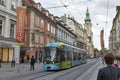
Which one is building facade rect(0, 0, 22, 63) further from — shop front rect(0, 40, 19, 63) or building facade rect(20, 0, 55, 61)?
building facade rect(20, 0, 55, 61)

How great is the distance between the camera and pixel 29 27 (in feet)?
181

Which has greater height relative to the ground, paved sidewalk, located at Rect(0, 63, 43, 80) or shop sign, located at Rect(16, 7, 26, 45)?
shop sign, located at Rect(16, 7, 26, 45)

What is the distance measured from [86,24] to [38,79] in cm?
16127

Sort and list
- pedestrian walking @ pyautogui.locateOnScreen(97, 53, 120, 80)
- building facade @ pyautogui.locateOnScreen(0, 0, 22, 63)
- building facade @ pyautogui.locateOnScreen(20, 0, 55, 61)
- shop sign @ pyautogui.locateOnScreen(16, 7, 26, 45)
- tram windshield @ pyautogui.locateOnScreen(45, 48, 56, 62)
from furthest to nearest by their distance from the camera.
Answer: building facade @ pyautogui.locateOnScreen(20, 0, 55, 61), building facade @ pyautogui.locateOnScreen(0, 0, 22, 63), tram windshield @ pyautogui.locateOnScreen(45, 48, 56, 62), shop sign @ pyautogui.locateOnScreen(16, 7, 26, 45), pedestrian walking @ pyautogui.locateOnScreen(97, 53, 120, 80)

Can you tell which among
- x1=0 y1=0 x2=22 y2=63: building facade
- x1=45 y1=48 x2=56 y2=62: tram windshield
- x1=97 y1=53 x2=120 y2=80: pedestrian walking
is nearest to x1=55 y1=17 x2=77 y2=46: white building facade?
x1=0 y1=0 x2=22 y2=63: building facade

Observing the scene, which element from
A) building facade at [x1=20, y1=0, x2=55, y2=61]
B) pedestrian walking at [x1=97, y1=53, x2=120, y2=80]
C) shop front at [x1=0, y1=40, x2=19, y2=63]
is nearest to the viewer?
pedestrian walking at [x1=97, y1=53, x2=120, y2=80]

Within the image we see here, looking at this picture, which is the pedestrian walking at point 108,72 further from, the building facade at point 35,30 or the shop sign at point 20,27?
the building facade at point 35,30

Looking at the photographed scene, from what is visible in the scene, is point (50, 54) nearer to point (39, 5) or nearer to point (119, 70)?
point (119, 70)

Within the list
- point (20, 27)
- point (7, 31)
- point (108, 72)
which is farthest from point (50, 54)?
point (108, 72)

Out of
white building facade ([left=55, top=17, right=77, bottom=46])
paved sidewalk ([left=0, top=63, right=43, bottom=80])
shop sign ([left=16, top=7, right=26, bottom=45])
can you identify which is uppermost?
white building facade ([left=55, top=17, right=77, bottom=46])

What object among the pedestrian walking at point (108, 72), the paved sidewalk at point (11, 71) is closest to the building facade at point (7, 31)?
the paved sidewalk at point (11, 71)

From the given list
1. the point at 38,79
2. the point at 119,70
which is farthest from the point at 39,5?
the point at 119,70

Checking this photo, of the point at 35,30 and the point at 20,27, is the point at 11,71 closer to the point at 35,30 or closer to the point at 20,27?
the point at 20,27

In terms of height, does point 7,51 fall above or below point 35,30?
below
